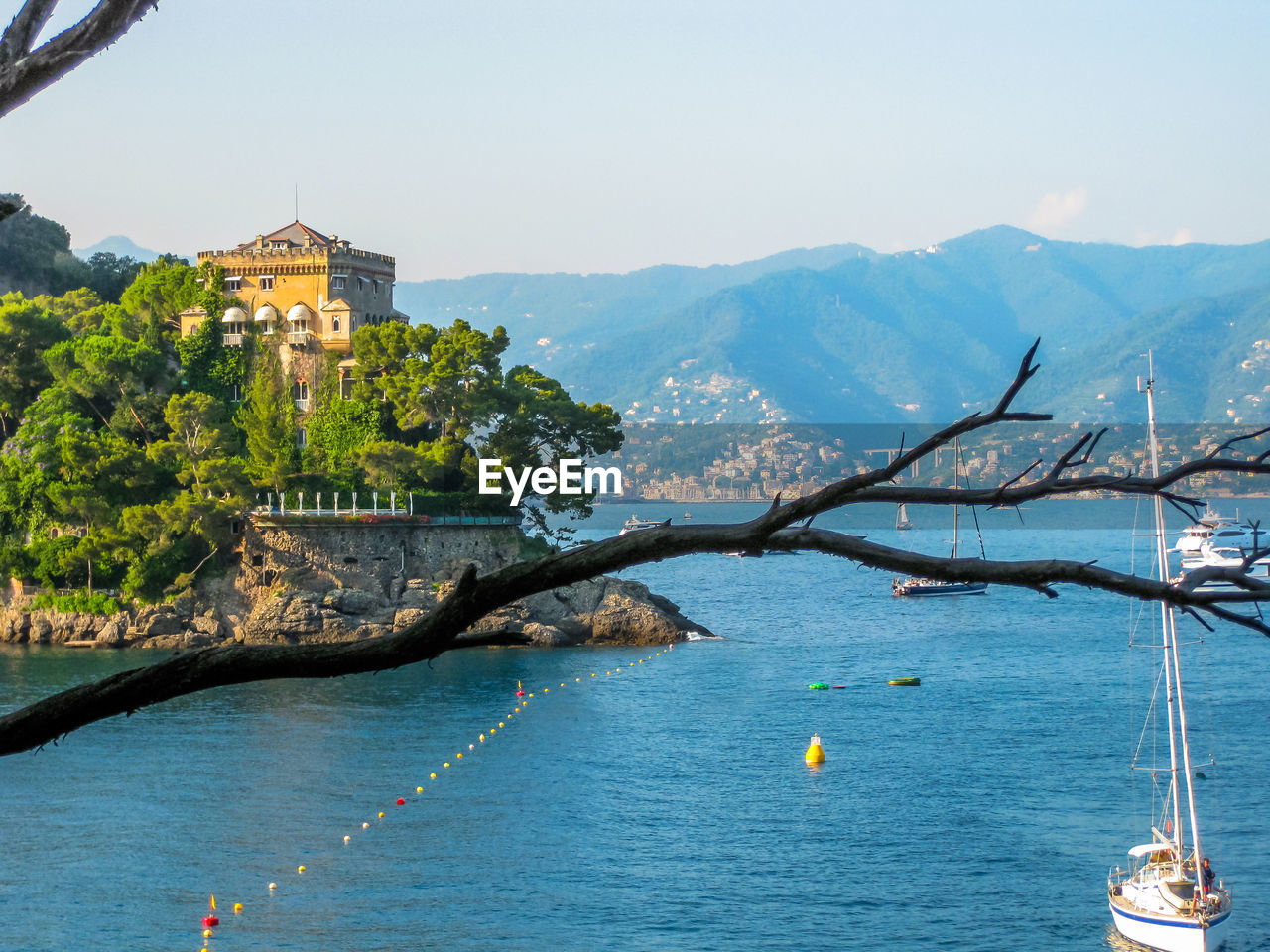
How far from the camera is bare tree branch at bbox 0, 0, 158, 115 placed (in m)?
6.20

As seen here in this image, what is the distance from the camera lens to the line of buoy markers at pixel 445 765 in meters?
31.1

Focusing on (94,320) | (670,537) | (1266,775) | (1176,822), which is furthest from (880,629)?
(670,537)

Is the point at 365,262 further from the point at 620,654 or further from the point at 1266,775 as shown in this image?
the point at 1266,775

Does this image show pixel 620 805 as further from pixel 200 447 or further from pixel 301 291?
pixel 301 291

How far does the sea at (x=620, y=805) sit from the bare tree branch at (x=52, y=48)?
26.3m

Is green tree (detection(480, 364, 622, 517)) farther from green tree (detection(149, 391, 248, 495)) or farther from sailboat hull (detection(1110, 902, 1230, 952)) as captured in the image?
sailboat hull (detection(1110, 902, 1230, 952))

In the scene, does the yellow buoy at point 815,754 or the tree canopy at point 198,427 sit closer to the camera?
the yellow buoy at point 815,754

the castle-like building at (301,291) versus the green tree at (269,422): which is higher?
the castle-like building at (301,291)

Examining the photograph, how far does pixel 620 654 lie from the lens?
6950cm

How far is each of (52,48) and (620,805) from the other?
123 feet

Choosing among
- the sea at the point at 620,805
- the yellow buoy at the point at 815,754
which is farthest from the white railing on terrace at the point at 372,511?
the yellow buoy at the point at 815,754

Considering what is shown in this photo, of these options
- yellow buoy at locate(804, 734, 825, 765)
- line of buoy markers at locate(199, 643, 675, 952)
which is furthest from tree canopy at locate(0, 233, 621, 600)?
yellow buoy at locate(804, 734, 825, 765)

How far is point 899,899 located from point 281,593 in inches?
1675

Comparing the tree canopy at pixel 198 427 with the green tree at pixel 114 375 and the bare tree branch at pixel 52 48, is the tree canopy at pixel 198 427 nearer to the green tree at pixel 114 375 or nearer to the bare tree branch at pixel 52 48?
the green tree at pixel 114 375
